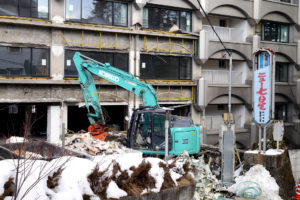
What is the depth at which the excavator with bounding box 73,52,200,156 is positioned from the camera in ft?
52.5

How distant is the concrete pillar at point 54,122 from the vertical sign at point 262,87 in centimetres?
1273

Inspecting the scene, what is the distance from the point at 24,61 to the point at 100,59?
196 inches

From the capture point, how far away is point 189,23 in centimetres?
2780

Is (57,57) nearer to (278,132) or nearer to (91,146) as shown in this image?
(91,146)

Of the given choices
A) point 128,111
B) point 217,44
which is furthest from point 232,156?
point 217,44

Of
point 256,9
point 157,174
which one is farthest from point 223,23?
point 157,174

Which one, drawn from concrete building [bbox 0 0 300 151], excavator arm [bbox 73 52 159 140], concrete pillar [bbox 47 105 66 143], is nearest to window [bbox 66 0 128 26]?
concrete building [bbox 0 0 300 151]

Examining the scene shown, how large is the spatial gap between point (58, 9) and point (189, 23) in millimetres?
10358

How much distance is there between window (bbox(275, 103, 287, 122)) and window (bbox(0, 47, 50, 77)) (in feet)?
69.4

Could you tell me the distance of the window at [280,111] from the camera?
32.8m

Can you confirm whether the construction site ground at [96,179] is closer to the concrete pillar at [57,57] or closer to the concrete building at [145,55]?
the concrete building at [145,55]

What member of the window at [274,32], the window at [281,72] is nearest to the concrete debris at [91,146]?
the window at [274,32]

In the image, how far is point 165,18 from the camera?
26766 millimetres

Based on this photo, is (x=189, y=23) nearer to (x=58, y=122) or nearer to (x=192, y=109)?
(x=192, y=109)
